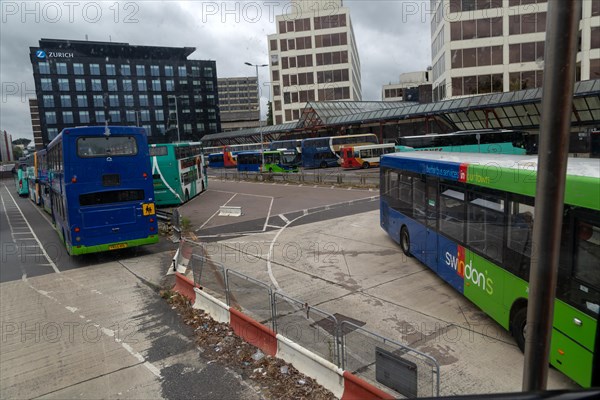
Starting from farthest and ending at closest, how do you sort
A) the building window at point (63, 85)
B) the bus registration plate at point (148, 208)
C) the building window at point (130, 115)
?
1. the building window at point (130, 115)
2. the building window at point (63, 85)
3. the bus registration plate at point (148, 208)

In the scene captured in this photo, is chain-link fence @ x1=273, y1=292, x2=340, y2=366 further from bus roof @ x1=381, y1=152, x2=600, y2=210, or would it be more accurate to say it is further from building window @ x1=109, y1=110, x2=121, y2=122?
building window @ x1=109, y1=110, x2=121, y2=122

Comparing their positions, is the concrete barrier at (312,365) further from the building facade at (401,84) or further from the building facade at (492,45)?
the building facade at (401,84)

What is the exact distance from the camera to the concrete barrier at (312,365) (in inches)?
225

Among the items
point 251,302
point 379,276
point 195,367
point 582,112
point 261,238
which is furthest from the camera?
point 582,112

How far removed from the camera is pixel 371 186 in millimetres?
30172

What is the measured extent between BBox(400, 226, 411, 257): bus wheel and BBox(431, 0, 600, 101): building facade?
3548 centimetres

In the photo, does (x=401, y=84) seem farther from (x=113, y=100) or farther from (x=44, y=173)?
(x=44, y=173)

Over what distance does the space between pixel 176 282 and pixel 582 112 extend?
1370 inches

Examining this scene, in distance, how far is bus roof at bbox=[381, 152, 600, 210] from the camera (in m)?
5.00

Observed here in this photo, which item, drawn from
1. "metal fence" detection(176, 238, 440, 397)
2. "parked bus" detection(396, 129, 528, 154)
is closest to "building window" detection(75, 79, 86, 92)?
"parked bus" detection(396, 129, 528, 154)

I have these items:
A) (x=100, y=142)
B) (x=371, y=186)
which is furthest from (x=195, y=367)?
(x=371, y=186)

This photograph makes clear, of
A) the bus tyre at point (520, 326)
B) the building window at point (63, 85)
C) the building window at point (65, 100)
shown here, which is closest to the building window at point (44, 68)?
the building window at point (63, 85)

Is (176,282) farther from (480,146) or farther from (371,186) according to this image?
(480,146)

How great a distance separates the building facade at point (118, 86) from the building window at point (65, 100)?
7.6 inches
